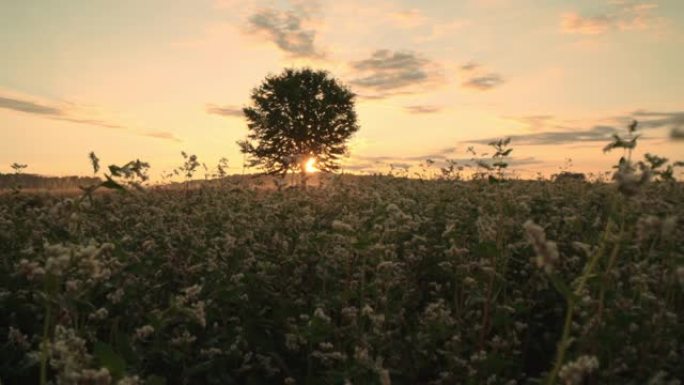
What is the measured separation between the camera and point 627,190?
292 centimetres

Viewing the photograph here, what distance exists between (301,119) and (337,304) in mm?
50923

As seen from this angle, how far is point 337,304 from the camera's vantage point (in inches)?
229

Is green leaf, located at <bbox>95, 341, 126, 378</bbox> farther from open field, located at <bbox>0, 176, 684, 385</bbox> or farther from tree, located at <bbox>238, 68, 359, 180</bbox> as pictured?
tree, located at <bbox>238, 68, 359, 180</bbox>

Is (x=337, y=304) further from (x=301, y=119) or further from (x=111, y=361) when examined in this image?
(x=301, y=119)

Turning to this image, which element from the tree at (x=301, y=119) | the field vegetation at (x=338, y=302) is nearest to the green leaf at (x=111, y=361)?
the field vegetation at (x=338, y=302)

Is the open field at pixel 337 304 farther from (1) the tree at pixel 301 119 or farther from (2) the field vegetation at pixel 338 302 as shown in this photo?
(1) the tree at pixel 301 119

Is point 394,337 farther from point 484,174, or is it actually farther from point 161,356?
point 484,174

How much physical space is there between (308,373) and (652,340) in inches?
116

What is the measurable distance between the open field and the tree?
46857 millimetres

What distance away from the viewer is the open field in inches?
174

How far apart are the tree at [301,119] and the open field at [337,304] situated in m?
46.9

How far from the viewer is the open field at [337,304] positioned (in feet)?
14.5

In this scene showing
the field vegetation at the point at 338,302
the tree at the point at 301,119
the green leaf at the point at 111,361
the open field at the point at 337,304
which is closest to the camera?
the green leaf at the point at 111,361

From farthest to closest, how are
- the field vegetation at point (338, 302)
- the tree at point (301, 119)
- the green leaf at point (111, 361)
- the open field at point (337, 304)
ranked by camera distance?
the tree at point (301, 119)
the open field at point (337, 304)
the field vegetation at point (338, 302)
the green leaf at point (111, 361)
